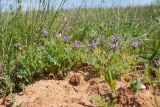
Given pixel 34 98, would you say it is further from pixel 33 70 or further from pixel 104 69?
pixel 104 69

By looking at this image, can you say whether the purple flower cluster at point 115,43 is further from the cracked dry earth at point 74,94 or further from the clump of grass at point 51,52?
the cracked dry earth at point 74,94

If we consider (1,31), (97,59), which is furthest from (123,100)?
(1,31)

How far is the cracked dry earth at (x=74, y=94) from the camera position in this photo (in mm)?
3094

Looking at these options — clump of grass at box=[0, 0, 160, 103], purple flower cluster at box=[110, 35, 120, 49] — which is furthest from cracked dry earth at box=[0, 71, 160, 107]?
purple flower cluster at box=[110, 35, 120, 49]

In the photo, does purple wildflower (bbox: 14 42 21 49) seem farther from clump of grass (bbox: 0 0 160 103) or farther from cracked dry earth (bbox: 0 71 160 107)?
cracked dry earth (bbox: 0 71 160 107)

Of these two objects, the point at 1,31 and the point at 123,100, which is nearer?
the point at 123,100

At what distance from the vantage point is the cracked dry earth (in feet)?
10.2

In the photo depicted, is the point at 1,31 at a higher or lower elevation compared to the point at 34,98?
higher

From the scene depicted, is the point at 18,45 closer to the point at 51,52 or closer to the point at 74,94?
the point at 51,52

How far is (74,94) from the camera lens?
3.50 meters

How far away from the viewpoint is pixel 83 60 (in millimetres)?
3861

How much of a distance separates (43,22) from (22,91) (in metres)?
1.02

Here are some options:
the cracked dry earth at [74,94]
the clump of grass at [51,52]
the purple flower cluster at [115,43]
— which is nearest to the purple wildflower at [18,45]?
the clump of grass at [51,52]

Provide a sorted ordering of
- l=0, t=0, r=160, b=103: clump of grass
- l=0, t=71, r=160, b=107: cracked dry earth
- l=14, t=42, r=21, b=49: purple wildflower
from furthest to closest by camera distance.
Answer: l=14, t=42, r=21, b=49: purple wildflower, l=0, t=0, r=160, b=103: clump of grass, l=0, t=71, r=160, b=107: cracked dry earth
